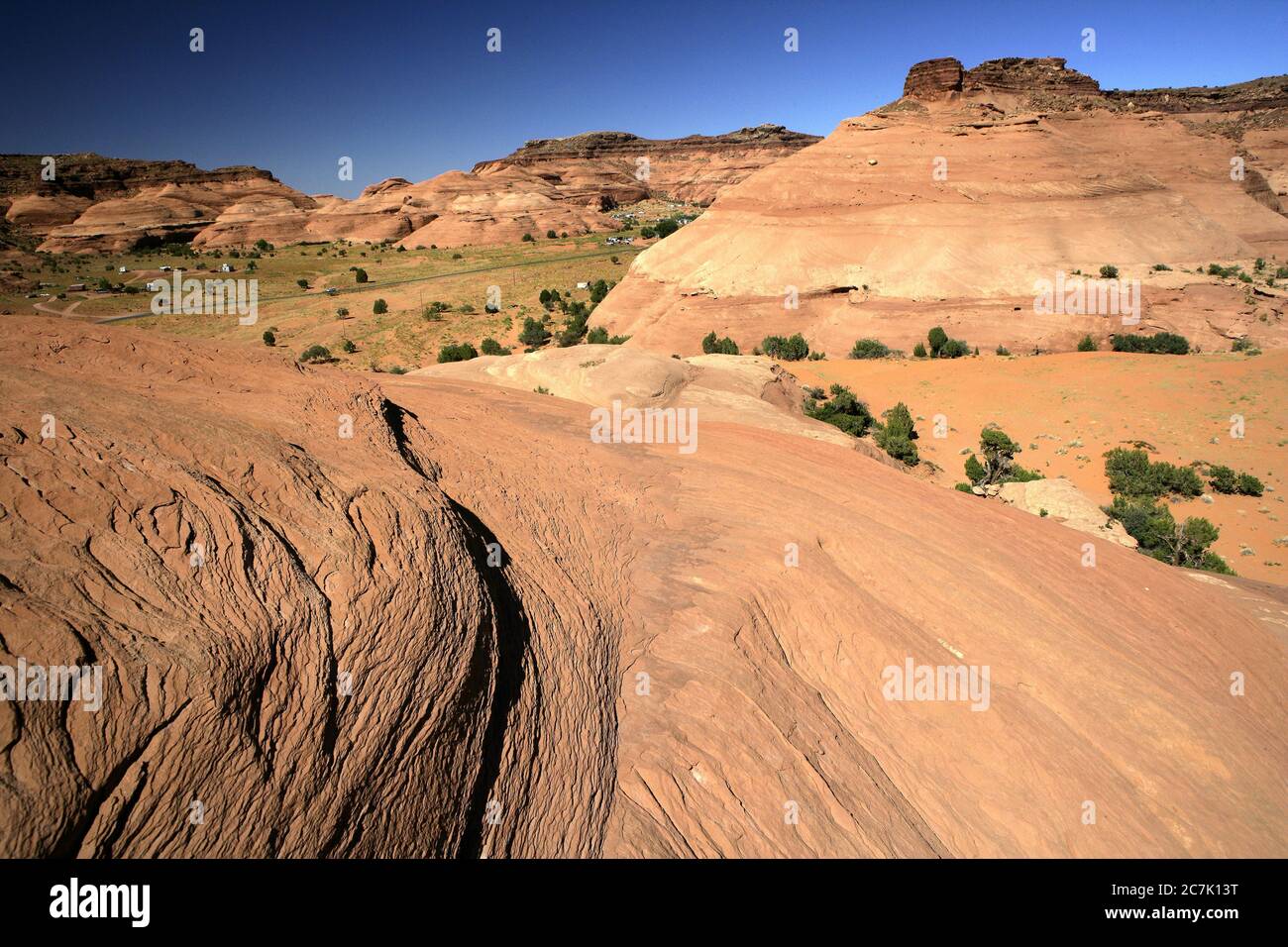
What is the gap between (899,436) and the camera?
69.8 feet

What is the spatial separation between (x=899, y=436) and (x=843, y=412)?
8.30 ft

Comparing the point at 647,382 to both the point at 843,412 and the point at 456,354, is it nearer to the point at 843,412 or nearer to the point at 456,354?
the point at 843,412

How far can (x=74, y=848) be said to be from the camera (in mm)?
3014

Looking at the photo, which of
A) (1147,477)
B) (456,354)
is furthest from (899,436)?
(456,354)

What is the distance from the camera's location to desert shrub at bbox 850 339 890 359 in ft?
103

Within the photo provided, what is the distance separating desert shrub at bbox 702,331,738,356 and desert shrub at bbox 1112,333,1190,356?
18.6 meters

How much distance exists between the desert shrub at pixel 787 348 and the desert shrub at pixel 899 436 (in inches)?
322

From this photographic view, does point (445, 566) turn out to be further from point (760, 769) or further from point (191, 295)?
point (191, 295)

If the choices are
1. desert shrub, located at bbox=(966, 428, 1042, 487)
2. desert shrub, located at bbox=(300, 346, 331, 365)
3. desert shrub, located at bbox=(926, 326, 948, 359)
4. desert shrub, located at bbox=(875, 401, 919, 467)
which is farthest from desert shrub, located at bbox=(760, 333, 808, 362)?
desert shrub, located at bbox=(300, 346, 331, 365)

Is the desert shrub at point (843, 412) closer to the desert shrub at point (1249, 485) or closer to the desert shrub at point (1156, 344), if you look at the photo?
the desert shrub at point (1249, 485)

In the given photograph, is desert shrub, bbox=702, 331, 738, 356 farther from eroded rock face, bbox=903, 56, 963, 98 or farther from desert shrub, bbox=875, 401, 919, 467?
eroded rock face, bbox=903, 56, 963, 98

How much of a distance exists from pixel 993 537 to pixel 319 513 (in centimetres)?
1023

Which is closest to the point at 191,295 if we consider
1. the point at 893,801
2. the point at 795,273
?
the point at 795,273

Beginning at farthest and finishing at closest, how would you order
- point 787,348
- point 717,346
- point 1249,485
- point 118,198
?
point 118,198, point 787,348, point 717,346, point 1249,485
